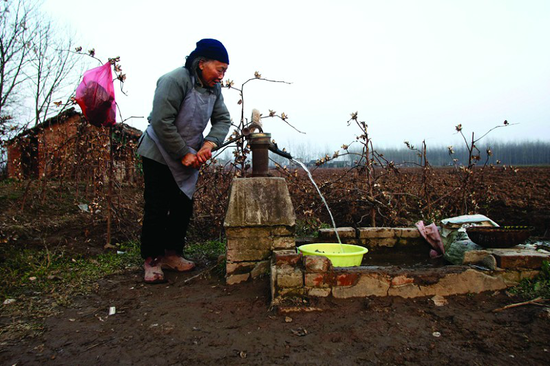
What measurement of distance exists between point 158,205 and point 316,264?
4.80ft

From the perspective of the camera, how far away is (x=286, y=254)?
8.73ft

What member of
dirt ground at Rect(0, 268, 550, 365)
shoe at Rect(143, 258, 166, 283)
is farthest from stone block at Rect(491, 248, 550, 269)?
shoe at Rect(143, 258, 166, 283)

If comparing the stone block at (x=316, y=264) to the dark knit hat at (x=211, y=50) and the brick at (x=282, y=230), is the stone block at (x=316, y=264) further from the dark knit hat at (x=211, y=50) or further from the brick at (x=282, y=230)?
the dark knit hat at (x=211, y=50)

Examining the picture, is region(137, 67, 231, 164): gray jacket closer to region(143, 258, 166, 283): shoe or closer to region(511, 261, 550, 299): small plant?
region(143, 258, 166, 283): shoe

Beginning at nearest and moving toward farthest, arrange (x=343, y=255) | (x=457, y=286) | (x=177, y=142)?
1. (x=457, y=286)
2. (x=343, y=255)
3. (x=177, y=142)

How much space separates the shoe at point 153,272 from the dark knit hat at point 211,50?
176 centimetres

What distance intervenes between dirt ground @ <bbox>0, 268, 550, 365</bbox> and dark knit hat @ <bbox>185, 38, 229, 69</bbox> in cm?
187

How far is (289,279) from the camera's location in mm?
2527

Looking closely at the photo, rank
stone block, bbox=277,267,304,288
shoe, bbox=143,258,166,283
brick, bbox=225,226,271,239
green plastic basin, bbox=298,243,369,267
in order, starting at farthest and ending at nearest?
shoe, bbox=143,258,166,283 < brick, bbox=225,226,271,239 < green plastic basin, bbox=298,243,369,267 < stone block, bbox=277,267,304,288

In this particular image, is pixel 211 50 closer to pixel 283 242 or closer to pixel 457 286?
pixel 283 242

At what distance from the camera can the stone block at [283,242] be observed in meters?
2.98

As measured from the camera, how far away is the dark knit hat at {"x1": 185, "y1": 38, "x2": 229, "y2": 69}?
2.94 meters

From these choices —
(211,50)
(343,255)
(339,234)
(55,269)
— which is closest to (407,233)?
(339,234)

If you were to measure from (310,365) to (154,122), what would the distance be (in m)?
2.08
